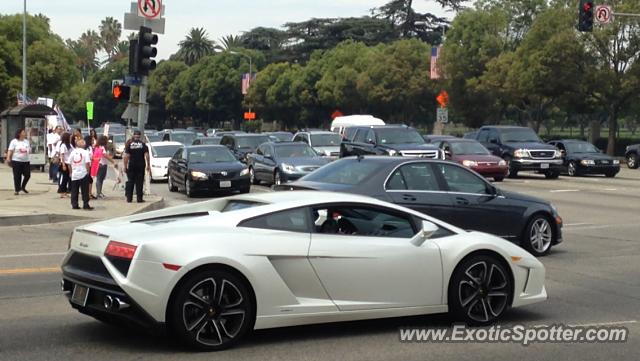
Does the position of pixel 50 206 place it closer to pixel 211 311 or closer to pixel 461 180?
pixel 461 180

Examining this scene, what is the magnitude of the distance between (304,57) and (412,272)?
90.3 metres

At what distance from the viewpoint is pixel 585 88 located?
4528 centimetres

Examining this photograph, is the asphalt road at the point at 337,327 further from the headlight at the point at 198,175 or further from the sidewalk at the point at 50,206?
the headlight at the point at 198,175

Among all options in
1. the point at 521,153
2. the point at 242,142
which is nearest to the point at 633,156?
the point at 521,153

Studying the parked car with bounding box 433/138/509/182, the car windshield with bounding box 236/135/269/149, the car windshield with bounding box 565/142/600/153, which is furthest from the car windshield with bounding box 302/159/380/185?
the car windshield with bounding box 565/142/600/153

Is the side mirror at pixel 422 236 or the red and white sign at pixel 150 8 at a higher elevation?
the red and white sign at pixel 150 8

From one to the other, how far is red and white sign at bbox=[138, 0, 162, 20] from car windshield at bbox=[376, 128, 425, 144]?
9.78m

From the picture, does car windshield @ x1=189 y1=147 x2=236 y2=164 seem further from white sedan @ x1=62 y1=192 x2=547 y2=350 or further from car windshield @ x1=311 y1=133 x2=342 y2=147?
white sedan @ x1=62 y1=192 x2=547 y2=350

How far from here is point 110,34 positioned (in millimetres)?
144125

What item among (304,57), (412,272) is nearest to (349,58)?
(304,57)

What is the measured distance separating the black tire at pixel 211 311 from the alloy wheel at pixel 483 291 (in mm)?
2045

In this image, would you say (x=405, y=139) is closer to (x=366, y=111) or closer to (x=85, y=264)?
(x=85, y=264)

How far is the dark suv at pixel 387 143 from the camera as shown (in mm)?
27703

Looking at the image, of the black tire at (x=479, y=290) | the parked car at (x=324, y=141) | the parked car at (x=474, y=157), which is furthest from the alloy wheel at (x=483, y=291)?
the parked car at (x=324, y=141)
